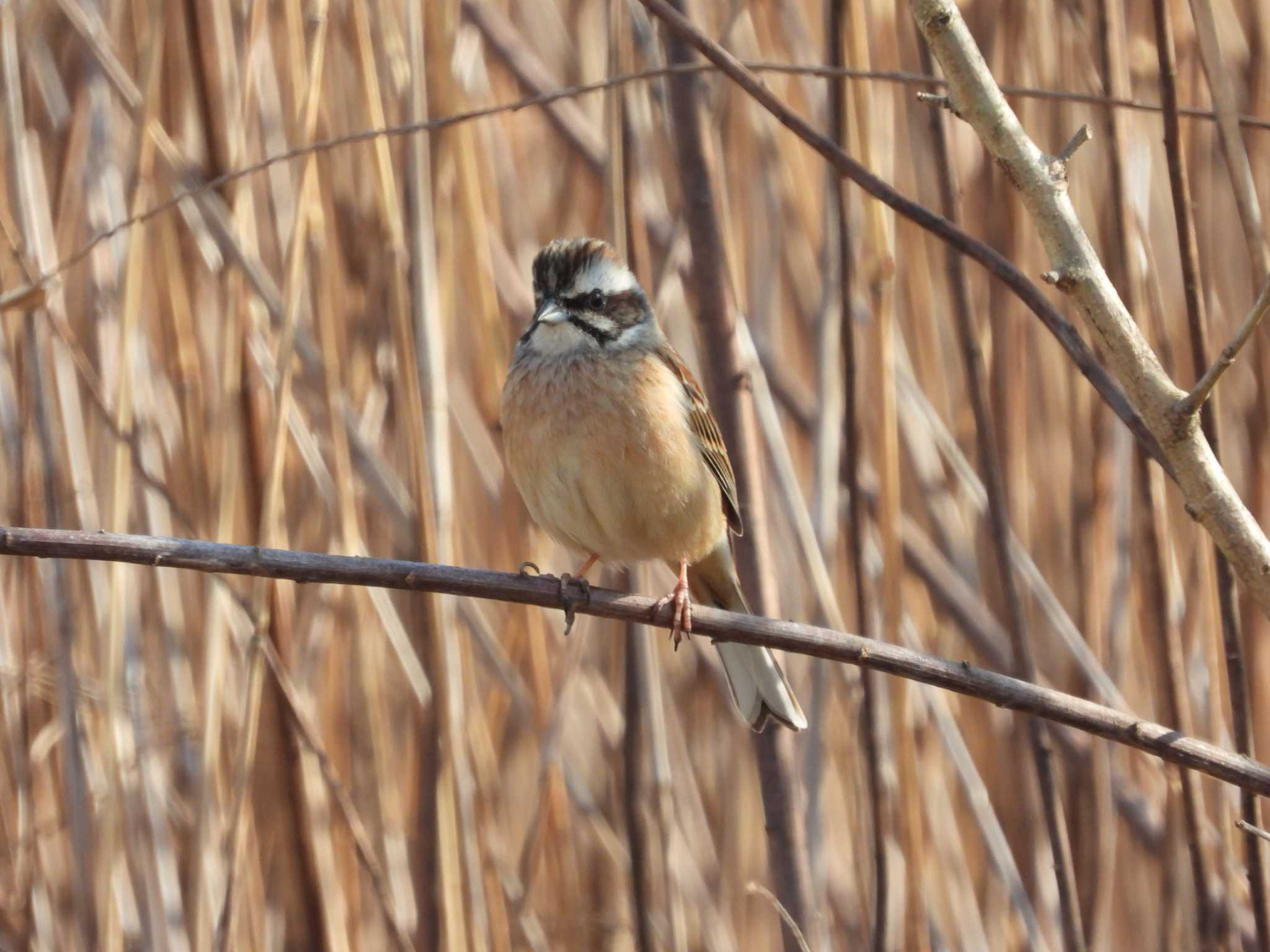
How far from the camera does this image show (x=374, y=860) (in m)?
2.86

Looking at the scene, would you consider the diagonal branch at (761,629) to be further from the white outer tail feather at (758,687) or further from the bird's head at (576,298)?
the bird's head at (576,298)

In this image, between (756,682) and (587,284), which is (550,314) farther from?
(756,682)

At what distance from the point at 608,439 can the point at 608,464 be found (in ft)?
0.17

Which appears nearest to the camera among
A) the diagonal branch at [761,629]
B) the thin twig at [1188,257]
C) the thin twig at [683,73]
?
the diagonal branch at [761,629]

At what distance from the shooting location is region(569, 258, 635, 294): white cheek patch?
2.86m

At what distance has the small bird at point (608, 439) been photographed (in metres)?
2.76

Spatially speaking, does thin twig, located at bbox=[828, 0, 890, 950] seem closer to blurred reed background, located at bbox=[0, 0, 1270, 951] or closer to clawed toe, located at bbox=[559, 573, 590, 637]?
blurred reed background, located at bbox=[0, 0, 1270, 951]

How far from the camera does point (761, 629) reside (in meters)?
1.84

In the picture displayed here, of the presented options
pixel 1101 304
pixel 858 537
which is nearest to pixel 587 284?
pixel 858 537

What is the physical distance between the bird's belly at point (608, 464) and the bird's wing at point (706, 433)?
0.36 feet

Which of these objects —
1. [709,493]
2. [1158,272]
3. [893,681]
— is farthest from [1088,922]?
[1158,272]

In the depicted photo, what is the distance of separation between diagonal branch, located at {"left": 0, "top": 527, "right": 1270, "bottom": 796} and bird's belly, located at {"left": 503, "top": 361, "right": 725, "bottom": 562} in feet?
2.99

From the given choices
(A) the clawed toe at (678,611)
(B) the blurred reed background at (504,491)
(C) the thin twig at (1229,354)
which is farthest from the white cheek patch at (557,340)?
(C) the thin twig at (1229,354)

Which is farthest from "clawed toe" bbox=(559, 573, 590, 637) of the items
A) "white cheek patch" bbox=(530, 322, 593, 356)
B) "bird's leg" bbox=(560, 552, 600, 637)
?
"white cheek patch" bbox=(530, 322, 593, 356)
